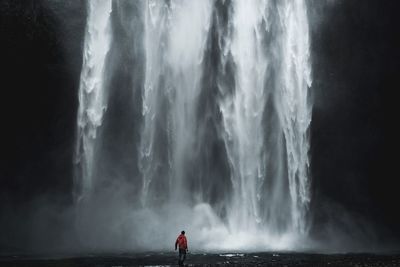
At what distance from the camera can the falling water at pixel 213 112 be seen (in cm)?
2961

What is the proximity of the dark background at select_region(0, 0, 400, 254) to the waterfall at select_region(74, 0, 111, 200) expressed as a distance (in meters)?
1.70

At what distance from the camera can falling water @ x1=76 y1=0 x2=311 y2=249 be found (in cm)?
2961

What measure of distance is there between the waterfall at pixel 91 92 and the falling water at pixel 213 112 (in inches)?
2.4

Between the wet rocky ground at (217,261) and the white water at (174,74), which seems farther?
the white water at (174,74)

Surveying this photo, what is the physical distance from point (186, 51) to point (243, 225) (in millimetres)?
11221

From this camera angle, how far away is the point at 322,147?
34.2 meters

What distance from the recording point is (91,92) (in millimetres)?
31156

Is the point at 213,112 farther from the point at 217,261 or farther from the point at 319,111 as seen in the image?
the point at 217,261

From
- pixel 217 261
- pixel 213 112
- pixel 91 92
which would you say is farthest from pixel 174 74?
pixel 217 261

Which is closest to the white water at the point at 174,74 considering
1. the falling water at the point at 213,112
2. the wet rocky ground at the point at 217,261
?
the falling water at the point at 213,112

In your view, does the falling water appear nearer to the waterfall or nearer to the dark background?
the waterfall

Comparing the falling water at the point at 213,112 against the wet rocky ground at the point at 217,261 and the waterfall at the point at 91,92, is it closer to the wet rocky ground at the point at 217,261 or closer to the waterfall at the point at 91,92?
the waterfall at the point at 91,92

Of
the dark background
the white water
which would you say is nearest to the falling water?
the white water

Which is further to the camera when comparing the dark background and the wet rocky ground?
the dark background
